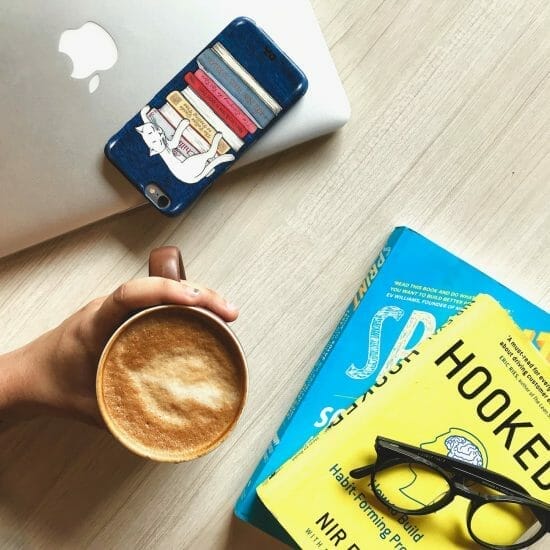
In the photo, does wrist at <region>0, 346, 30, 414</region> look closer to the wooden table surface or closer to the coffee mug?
the wooden table surface

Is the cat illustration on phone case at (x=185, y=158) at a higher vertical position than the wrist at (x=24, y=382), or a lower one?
higher

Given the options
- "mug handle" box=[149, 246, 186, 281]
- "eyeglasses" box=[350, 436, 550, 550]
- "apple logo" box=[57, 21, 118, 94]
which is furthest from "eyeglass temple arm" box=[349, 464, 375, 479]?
"apple logo" box=[57, 21, 118, 94]

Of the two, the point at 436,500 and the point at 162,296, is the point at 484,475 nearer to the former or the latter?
the point at 436,500

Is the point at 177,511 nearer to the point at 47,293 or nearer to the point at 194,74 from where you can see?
the point at 47,293

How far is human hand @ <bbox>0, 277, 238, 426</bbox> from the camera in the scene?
558 mm

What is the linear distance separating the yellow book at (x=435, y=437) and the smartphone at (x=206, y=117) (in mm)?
255

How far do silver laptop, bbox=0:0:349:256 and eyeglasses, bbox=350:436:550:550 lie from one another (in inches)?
12.3

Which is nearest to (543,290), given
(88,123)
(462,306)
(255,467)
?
(462,306)

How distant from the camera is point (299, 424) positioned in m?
0.68

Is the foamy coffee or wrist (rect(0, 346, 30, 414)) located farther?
wrist (rect(0, 346, 30, 414))

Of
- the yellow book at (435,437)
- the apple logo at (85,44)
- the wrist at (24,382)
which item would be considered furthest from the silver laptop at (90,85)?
the yellow book at (435,437)

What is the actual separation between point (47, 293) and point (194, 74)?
0.26m

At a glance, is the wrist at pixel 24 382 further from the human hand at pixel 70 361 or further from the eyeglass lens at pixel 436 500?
the eyeglass lens at pixel 436 500

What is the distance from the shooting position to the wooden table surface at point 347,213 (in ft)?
2.23
